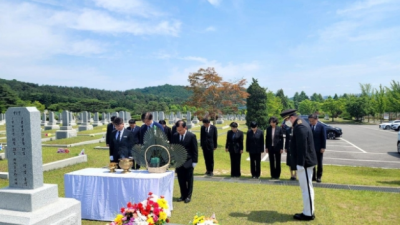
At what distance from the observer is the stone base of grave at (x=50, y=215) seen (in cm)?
346

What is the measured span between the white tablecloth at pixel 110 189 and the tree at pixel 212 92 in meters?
12.6

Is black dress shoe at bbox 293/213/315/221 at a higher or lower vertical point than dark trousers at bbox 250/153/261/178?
lower

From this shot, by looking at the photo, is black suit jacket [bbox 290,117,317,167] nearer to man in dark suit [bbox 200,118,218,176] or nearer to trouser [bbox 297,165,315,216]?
trouser [bbox 297,165,315,216]

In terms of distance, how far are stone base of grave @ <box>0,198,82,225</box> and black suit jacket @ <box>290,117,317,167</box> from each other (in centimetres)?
366

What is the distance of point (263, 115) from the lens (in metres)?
25.0

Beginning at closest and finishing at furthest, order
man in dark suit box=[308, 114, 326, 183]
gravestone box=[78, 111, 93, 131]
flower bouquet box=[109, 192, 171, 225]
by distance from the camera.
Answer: flower bouquet box=[109, 192, 171, 225]
man in dark suit box=[308, 114, 326, 183]
gravestone box=[78, 111, 93, 131]

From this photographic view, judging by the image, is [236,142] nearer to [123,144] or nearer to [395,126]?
[123,144]

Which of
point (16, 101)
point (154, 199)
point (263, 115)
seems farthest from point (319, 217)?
point (16, 101)

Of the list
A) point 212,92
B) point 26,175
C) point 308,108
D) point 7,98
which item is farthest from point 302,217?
point 308,108

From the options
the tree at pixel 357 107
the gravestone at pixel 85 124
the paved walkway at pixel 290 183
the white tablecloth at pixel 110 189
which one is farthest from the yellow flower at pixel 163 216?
the tree at pixel 357 107

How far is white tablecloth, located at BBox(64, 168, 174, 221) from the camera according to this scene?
473 cm

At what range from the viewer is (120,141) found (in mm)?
6488

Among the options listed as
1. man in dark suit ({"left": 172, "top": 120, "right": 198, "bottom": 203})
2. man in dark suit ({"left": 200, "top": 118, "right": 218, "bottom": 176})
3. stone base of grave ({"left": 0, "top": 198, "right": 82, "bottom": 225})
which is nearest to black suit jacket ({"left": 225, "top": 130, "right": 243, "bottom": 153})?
man in dark suit ({"left": 200, "top": 118, "right": 218, "bottom": 176})

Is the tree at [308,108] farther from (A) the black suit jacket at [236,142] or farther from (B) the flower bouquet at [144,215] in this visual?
(B) the flower bouquet at [144,215]
